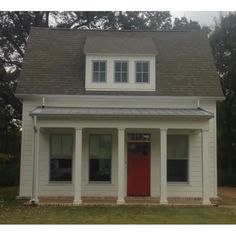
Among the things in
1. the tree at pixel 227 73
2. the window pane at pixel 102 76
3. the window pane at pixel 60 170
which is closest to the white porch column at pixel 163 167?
the window pane at pixel 102 76

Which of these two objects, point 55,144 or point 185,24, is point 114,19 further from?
point 55,144

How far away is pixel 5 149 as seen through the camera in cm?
3303

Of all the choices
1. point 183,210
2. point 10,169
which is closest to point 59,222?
point 183,210

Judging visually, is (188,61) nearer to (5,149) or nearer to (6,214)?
(6,214)

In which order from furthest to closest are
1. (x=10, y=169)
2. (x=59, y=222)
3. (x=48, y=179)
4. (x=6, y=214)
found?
(x=10, y=169) < (x=48, y=179) < (x=6, y=214) < (x=59, y=222)

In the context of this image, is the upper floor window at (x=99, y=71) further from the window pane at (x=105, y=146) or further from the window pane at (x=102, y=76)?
the window pane at (x=105, y=146)

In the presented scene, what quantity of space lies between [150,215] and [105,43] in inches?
358

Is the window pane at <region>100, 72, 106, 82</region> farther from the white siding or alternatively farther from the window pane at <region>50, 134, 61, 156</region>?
the window pane at <region>50, 134, 61, 156</region>

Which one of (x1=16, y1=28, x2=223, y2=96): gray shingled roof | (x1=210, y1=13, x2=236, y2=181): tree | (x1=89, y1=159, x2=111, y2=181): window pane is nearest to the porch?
(x1=89, y1=159, x2=111, y2=181): window pane

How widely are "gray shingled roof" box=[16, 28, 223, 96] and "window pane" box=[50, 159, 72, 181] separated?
2.82 m

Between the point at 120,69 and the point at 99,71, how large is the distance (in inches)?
34.9

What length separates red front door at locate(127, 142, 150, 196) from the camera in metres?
19.4

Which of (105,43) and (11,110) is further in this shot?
(11,110)

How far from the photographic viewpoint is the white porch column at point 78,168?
1736 cm
